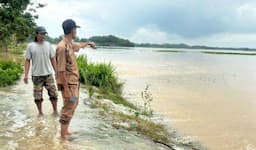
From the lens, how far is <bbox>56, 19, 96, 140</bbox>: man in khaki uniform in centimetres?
545

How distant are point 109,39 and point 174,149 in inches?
6265

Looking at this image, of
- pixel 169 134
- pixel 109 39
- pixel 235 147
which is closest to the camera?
pixel 235 147

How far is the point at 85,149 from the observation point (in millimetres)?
5758

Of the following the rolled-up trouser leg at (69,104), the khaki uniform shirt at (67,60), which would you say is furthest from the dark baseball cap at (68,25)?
the rolled-up trouser leg at (69,104)

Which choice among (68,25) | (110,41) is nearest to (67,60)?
(68,25)

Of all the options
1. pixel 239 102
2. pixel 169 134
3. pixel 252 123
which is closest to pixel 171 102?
pixel 239 102

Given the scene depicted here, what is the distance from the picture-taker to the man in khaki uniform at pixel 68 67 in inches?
214

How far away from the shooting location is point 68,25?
551 centimetres

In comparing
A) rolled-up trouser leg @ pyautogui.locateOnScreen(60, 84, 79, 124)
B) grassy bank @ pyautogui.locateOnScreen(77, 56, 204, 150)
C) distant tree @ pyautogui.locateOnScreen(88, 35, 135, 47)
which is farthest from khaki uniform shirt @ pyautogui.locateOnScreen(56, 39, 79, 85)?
distant tree @ pyautogui.locateOnScreen(88, 35, 135, 47)

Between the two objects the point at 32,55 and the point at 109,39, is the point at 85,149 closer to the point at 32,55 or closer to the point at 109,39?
the point at 32,55

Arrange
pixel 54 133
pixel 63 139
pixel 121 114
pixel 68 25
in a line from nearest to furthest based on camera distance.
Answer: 1. pixel 68 25
2. pixel 63 139
3. pixel 54 133
4. pixel 121 114

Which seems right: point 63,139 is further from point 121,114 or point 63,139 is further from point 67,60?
point 121,114

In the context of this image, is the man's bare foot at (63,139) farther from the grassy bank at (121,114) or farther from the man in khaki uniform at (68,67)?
the grassy bank at (121,114)

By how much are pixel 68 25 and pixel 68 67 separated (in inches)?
23.2
